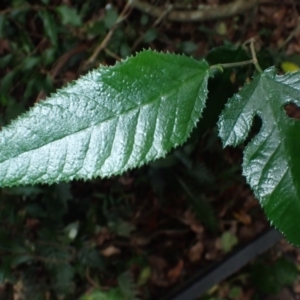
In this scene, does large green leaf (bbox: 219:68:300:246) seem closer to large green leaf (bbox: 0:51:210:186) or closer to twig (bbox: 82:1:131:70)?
large green leaf (bbox: 0:51:210:186)

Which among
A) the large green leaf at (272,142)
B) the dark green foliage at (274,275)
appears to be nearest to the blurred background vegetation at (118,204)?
the dark green foliage at (274,275)

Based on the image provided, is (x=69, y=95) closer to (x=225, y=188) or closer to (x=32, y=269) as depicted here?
(x=32, y=269)

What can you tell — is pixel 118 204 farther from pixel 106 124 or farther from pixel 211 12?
pixel 106 124

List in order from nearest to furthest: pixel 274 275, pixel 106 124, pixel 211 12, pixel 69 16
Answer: pixel 106 124
pixel 69 16
pixel 274 275
pixel 211 12

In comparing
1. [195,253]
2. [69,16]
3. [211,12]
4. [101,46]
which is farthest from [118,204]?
[211,12]

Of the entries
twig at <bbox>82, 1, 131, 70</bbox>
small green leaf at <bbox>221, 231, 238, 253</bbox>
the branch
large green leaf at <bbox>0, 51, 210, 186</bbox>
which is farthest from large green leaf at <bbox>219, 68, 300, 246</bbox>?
the branch

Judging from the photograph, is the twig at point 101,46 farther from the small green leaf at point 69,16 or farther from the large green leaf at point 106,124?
the large green leaf at point 106,124
